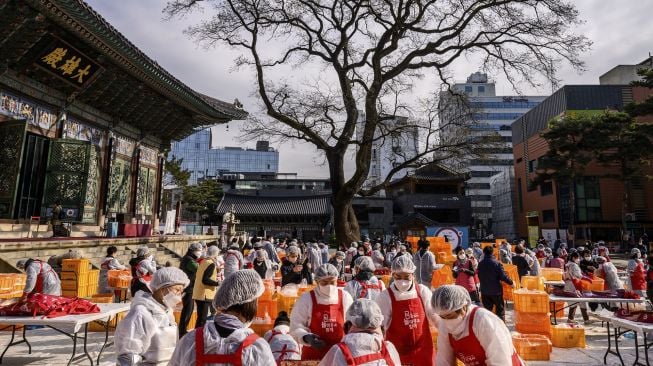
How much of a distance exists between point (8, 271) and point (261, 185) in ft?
145

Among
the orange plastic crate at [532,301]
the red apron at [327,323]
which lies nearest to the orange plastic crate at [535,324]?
the orange plastic crate at [532,301]

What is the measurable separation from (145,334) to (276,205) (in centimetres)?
3518

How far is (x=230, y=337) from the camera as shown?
1.93 meters

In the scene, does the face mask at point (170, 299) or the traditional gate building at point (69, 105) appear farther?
the traditional gate building at point (69, 105)

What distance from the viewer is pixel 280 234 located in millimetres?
37125

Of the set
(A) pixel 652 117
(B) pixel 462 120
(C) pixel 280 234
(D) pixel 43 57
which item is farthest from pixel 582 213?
(D) pixel 43 57

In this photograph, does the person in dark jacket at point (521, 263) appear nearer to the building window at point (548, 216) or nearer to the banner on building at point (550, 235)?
the banner on building at point (550, 235)

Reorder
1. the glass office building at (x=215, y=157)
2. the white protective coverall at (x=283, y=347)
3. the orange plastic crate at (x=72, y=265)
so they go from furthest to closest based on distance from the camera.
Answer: the glass office building at (x=215, y=157) → the orange plastic crate at (x=72, y=265) → the white protective coverall at (x=283, y=347)

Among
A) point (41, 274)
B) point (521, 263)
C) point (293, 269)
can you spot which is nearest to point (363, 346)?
point (293, 269)

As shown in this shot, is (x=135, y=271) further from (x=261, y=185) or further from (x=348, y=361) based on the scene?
(x=261, y=185)

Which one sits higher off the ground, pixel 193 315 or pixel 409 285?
pixel 409 285

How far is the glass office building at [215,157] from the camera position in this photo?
3639 inches

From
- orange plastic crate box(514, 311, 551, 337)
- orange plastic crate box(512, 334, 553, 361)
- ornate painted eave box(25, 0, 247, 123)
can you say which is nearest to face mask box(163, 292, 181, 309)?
orange plastic crate box(512, 334, 553, 361)

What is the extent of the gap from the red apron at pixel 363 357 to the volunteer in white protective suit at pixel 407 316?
137 centimetres
